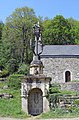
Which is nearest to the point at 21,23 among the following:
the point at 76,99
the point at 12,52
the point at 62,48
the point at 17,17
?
the point at 17,17

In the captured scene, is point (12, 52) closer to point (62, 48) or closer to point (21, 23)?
point (21, 23)

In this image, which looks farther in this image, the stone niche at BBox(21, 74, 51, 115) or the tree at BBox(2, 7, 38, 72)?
the tree at BBox(2, 7, 38, 72)

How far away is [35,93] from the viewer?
45.4 feet

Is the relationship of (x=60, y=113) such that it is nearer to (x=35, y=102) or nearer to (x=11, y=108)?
(x=35, y=102)

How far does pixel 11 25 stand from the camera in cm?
4166

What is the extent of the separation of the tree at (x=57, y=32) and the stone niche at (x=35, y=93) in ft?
100

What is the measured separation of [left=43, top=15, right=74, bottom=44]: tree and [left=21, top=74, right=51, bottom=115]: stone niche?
30504 mm

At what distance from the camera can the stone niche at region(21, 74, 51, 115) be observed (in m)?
13.4

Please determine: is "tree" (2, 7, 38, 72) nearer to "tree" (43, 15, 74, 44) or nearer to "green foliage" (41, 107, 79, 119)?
"tree" (43, 15, 74, 44)

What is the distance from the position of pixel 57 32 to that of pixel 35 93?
31.0 m

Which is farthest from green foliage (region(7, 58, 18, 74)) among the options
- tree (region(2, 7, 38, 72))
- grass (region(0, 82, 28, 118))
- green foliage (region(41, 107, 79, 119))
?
green foliage (region(41, 107, 79, 119))

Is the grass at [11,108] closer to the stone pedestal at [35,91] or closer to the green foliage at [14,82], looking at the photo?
the stone pedestal at [35,91]

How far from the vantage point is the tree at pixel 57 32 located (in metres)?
43.9

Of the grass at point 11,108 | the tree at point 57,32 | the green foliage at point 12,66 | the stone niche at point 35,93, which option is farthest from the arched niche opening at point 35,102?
the tree at point 57,32
